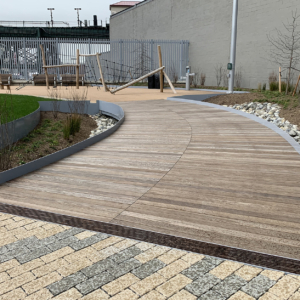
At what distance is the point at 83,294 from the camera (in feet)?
5.38

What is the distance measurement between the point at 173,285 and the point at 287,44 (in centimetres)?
1190

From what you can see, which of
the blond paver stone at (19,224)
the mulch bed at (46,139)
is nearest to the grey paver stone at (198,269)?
the blond paver stone at (19,224)

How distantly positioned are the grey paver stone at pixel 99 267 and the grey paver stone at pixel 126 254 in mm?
38

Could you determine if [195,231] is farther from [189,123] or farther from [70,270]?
[189,123]

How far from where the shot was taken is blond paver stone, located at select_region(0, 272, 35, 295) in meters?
1.69

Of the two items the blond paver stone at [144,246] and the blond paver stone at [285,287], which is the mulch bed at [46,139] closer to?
the blond paver stone at [144,246]

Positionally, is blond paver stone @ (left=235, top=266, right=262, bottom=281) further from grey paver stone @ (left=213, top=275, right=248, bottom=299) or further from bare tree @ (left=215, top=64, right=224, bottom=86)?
bare tree @ (left=215, top=64, right=224, bottom=86)

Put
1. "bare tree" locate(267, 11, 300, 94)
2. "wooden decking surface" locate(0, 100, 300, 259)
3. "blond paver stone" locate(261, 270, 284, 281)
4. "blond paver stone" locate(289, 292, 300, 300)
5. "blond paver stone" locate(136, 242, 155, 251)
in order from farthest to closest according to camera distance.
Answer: "bare tree" locate(267, 11, 300, 94) → "wooden decking surface" locate(0, 100, 300, 259) → "blond paver stone" locate(136, 242, 155, 251) → "blond paver stone" locate(261, 270, 284, 281) → "blond paver stone" locate(289, 292, 300, 300)

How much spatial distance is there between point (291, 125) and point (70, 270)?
19.0 ft

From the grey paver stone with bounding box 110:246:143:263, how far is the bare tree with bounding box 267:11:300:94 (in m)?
10.3

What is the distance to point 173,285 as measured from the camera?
1.70 meters

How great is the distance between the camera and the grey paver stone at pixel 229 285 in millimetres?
1646

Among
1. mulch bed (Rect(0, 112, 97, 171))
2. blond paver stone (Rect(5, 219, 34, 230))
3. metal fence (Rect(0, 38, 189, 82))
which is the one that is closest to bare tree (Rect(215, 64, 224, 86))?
metal fence (Rect(0, 38, 189, 82))

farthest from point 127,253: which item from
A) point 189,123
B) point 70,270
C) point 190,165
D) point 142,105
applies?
point 142,105
